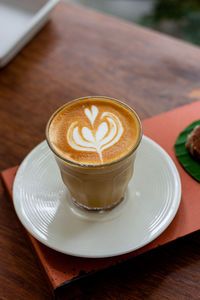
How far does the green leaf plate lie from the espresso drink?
0.63ft

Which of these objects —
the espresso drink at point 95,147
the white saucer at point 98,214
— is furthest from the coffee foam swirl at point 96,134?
the white saucer at point 98,214

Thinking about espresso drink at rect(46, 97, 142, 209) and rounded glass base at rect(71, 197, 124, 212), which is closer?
espresso drink at rect(46, 97, 142, 209)

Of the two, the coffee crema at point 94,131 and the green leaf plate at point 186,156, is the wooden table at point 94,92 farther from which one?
the coffee crema at point 94,131

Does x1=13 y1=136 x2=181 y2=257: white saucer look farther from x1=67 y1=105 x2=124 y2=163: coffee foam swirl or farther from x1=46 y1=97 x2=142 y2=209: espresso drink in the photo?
x1=67 y1=105 x2=124 y2=163: coffee foam swirl

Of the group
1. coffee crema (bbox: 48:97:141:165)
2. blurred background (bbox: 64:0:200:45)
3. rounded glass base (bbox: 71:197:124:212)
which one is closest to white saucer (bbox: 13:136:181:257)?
rounded glass base (bbox: 71:197:124:212)

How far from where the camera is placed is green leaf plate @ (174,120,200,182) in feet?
2.86

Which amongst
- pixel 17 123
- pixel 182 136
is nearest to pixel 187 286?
pixel 182 136

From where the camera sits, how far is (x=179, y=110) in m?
1.03

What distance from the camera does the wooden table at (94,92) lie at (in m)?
0.71

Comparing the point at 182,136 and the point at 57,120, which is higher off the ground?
the point at 57,120

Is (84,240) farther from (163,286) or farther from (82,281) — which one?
(163,286)

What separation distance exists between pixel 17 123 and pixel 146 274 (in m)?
0.63

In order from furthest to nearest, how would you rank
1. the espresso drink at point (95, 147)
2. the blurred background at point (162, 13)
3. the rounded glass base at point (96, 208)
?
the blurred background at point (162, 13) < the rounded glass base at point (96, 208) < the espresso drink at point (95, 147)

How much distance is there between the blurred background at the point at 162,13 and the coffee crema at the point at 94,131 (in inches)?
83.7
